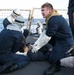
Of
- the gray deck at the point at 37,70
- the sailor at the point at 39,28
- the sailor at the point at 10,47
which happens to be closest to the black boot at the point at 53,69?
the gray deck at the point at 37,70

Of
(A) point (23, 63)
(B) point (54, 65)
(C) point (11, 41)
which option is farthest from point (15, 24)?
(B) point (54, 65)

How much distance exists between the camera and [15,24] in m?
3.65

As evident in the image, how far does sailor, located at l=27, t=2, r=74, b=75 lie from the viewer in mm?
3838

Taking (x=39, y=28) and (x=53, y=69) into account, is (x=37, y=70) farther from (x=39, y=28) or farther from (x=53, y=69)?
(x=39, y=28)

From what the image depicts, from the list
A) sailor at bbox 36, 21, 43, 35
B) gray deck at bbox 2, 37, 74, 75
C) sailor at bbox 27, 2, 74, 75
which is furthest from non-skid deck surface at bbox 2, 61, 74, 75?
sailor at bbox 36, 21, 43, 35

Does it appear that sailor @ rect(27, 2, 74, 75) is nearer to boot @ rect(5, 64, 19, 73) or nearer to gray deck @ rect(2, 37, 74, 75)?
gray deck @ rect(2, 37, 74, 75)

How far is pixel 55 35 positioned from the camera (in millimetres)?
3986

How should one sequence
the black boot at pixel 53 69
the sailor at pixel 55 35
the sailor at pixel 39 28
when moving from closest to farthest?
1. the black boot at pixel 53 69
2. the sailor at pixel 55 35
3. the sailor at pixel 39 28

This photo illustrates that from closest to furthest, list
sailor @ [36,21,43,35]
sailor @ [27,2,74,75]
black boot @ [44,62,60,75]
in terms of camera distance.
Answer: black boot @ [44,62,60,75], sailor @ [27,2,74,75], sailor @ [36,21,43,35]

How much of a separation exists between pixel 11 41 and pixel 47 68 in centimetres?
69

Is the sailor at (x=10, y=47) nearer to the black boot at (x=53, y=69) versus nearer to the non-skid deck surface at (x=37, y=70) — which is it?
the non-skid deck surface at (x=37, y=70)

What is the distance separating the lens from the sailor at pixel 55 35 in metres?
3.84

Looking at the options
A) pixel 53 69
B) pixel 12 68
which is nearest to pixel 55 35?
pixel 53 69

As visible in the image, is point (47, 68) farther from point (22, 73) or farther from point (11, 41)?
point (11, 41)
